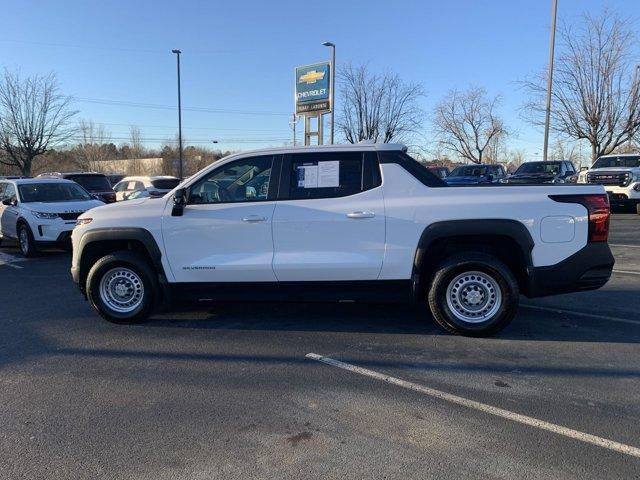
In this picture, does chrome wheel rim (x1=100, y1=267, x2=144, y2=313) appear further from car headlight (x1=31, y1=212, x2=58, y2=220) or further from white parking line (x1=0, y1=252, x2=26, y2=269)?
car headlight (x1=31, y1=212, x2=58, y2=220)

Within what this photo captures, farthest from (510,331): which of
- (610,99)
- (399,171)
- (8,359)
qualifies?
(610,99)

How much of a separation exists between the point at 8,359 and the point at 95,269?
1.28 m

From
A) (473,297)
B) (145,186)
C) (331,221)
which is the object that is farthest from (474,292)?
(145,186)

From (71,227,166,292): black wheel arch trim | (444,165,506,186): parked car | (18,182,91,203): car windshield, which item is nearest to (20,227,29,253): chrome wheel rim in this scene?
(18,182,91,203): car windshield

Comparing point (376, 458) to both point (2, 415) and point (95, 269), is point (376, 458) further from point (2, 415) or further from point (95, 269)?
point (95, 269)

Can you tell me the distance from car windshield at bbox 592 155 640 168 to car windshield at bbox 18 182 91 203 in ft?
58.4

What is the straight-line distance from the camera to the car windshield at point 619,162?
745 inches

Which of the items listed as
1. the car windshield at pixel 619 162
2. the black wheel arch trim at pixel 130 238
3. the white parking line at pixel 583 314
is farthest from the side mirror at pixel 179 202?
the car windshield at pixel 619 162

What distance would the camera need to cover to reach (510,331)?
215 inches

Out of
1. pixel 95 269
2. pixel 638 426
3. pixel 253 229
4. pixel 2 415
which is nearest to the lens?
pixel 638 426

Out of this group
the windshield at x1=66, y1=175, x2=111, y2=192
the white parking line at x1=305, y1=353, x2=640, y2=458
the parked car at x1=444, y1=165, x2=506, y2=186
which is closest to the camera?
the white parking line at x1=305, y1=353, x2=640, y2=458

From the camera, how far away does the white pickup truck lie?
5035 mm

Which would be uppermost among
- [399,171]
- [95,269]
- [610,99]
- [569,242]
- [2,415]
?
[610,99]

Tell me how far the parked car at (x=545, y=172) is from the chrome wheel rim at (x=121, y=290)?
16.6m
